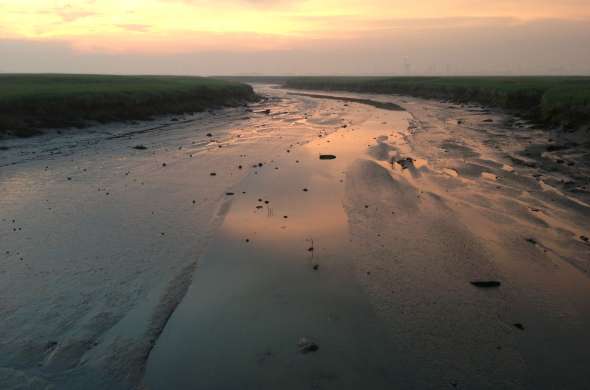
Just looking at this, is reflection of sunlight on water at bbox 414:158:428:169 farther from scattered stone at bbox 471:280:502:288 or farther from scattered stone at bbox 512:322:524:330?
scattered stone at bbox 512:322:524:330

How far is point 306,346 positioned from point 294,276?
323cm

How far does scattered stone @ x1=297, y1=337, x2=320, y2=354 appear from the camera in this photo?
8078mm

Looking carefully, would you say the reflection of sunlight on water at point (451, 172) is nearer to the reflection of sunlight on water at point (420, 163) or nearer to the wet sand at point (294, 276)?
the wet sand at point (294, 276)

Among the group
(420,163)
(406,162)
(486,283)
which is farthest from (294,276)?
(420,163)

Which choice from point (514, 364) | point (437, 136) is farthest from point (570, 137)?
point (514, 364)

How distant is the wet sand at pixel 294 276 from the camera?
7.64 meters

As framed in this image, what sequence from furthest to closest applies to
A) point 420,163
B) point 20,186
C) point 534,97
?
1. point 534,97
2. point 420,163
3. point 20,186

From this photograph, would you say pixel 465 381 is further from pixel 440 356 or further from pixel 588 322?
pixel 588 322

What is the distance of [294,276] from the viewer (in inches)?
444

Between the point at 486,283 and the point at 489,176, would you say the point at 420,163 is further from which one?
the point at 486,283

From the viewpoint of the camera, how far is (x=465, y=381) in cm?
728

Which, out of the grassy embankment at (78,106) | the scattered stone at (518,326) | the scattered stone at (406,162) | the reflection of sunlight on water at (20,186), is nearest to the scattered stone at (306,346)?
the scattered stone at (518,326)

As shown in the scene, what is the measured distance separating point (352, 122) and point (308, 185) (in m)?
31.7

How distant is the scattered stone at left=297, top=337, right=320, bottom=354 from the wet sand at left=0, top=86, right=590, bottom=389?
94 millimetres
